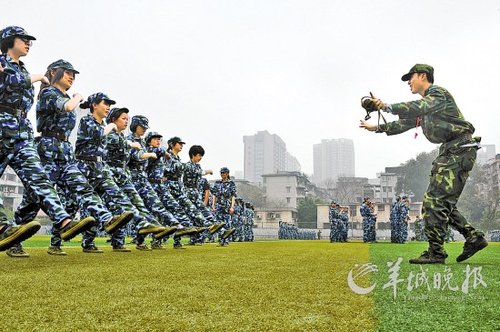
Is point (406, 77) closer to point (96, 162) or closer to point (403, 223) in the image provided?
point (96, 162)

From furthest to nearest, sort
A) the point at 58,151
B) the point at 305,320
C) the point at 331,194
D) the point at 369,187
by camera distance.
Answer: the point at 331,194 → the point at 369,187 → the point at 58,151 → the point at 305,320

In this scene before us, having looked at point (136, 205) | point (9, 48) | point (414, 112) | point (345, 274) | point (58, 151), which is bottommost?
point (345, 274)

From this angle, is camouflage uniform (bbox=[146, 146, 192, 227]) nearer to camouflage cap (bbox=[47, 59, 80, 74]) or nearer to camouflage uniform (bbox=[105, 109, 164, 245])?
camouflage uniform (bbox=[105, 109, 164, 245])

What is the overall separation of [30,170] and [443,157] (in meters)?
4.40

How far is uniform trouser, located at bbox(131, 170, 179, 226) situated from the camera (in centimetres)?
759

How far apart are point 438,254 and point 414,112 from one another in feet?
5.16

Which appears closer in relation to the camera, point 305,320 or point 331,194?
point 305,320

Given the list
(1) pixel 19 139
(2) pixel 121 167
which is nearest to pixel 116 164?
(2) pixel 121 167

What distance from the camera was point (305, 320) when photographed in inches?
74.6

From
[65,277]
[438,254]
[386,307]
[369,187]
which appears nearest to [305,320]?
[386,307]

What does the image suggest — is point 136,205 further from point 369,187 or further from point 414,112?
point 369,187

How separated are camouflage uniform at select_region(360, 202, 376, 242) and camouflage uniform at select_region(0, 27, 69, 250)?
58.2ft

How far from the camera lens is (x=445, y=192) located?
4680mm

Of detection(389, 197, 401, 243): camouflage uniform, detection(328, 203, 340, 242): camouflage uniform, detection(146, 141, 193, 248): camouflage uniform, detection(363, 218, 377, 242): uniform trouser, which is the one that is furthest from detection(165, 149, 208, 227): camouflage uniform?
detection(328, 203, 340, 242): camouflage uniform
